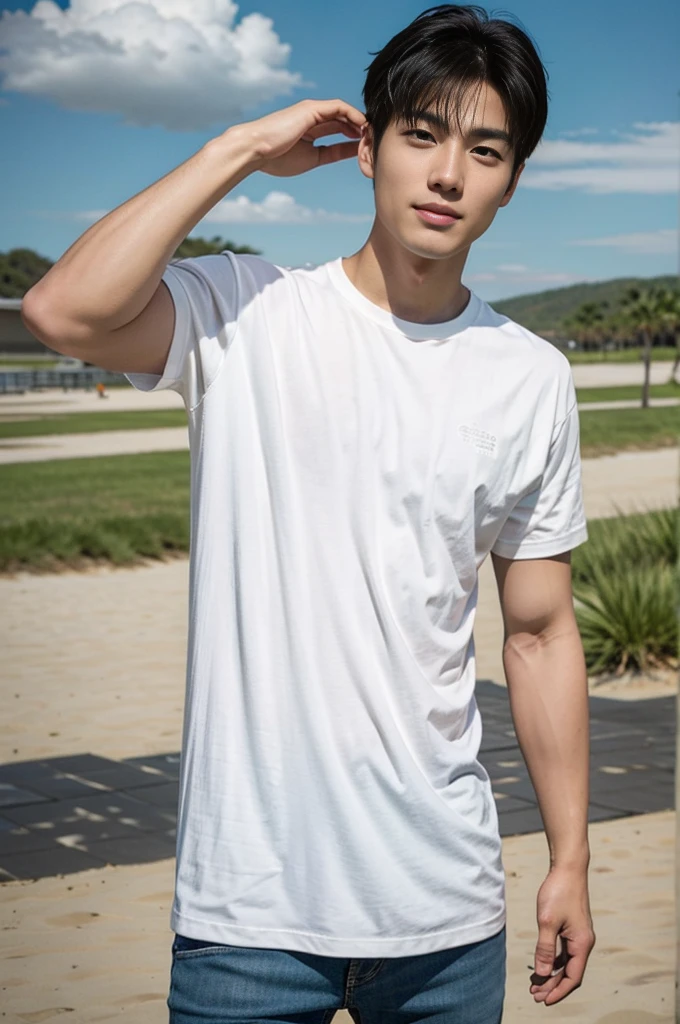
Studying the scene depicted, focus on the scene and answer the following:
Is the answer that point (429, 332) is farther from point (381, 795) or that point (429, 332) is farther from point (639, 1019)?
point (639, 1019)

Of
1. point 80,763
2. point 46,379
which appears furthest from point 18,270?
point 80,763

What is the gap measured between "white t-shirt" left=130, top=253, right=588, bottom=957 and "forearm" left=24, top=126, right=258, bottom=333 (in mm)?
94

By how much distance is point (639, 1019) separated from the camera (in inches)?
160

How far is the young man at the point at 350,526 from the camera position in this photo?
179 centimetres

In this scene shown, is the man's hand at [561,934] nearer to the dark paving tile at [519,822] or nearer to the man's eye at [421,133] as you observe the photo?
the man's eye at [421,133]

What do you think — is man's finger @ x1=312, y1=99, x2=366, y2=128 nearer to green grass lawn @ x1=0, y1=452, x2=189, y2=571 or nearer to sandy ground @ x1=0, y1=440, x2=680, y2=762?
sandy ground @ x1=0, y1=440, x2=680, y2=762

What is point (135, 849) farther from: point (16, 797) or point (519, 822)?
point (519, 822)

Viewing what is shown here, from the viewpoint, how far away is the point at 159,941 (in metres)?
4.69

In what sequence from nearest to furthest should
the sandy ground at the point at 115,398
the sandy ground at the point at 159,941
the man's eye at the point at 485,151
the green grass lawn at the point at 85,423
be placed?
the man's eye at the point at 485,151
the sandy ground at the point at 159,941
the green grass lawn at the point at 85,423
the sandy ground at the point at 115,398

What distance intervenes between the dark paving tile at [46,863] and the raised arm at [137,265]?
3.75 m

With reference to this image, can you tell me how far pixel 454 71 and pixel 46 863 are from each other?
4.10 meters

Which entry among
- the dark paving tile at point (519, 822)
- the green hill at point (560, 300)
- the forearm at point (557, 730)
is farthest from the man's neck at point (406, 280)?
the green hill at point (560, 300)

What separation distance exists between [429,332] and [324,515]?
1.06ft

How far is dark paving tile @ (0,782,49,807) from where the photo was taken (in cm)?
614
